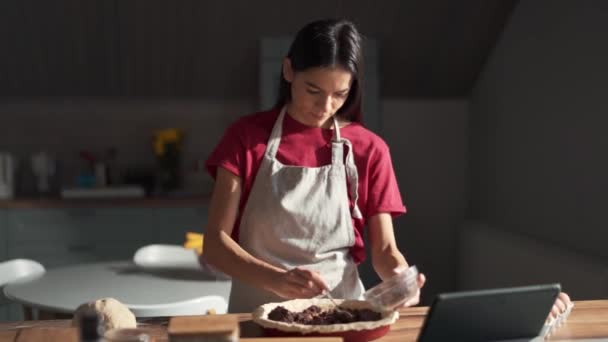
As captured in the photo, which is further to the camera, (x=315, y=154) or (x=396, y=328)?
(x=315, y=154)

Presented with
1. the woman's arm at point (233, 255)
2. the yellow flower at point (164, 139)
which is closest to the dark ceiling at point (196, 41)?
the yellow flower at point (164, 139)

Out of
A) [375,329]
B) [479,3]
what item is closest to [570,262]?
[479,3]

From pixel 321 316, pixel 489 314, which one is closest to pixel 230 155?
pixel 321 316

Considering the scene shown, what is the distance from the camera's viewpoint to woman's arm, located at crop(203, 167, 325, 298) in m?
1.55

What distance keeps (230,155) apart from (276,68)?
2683mm

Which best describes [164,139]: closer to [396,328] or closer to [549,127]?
[549,127]

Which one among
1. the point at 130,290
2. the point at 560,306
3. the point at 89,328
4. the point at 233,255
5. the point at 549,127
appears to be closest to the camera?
the point at 89,328

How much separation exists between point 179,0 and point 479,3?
1.63 metres

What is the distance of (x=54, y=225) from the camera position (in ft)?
13.8

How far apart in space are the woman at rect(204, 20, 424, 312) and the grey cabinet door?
254 cm

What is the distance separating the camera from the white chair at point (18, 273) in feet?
8.91

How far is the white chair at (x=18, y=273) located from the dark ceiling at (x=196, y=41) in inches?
68.7

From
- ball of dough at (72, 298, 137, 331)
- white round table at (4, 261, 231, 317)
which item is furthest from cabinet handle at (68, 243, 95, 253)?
ball of dough at (72, 298, 137, 331)

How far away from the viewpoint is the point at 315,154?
179cm
